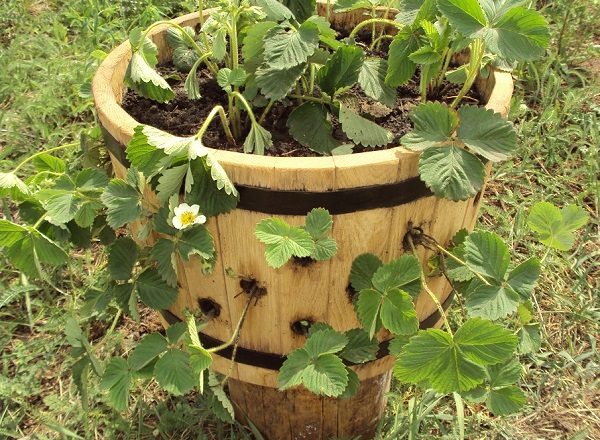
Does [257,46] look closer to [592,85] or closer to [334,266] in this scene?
[334,266]

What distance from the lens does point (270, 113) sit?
62.9 inches

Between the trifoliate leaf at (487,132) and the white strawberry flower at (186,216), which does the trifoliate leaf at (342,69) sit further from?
the white strawberry flower at (186,216)

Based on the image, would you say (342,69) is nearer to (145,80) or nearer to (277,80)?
(277,80)

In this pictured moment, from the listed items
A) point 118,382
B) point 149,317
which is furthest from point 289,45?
point 149,317

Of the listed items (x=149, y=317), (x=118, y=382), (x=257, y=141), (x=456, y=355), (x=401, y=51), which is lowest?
(x=149, y=317)

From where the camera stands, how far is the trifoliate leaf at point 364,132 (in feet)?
4.47

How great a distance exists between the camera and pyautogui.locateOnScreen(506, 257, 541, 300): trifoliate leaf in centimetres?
131

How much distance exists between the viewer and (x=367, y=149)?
145 centimetres

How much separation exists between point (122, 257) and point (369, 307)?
1.86ft

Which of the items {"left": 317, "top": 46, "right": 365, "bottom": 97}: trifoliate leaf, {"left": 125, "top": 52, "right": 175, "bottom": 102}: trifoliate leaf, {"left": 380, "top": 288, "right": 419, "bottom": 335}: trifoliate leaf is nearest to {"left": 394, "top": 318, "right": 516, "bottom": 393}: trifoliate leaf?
{"left": 380, "top": 288, "right": 419, "bottom": 335}: trifoliate leaf

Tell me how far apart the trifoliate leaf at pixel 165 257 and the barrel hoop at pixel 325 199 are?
193 millimetres

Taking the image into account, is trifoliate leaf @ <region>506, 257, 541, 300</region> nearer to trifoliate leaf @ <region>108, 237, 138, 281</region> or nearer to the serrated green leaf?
the serrated green leaf

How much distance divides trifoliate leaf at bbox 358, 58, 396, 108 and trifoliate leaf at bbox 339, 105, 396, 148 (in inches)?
3.2

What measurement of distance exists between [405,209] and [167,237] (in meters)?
0.51
